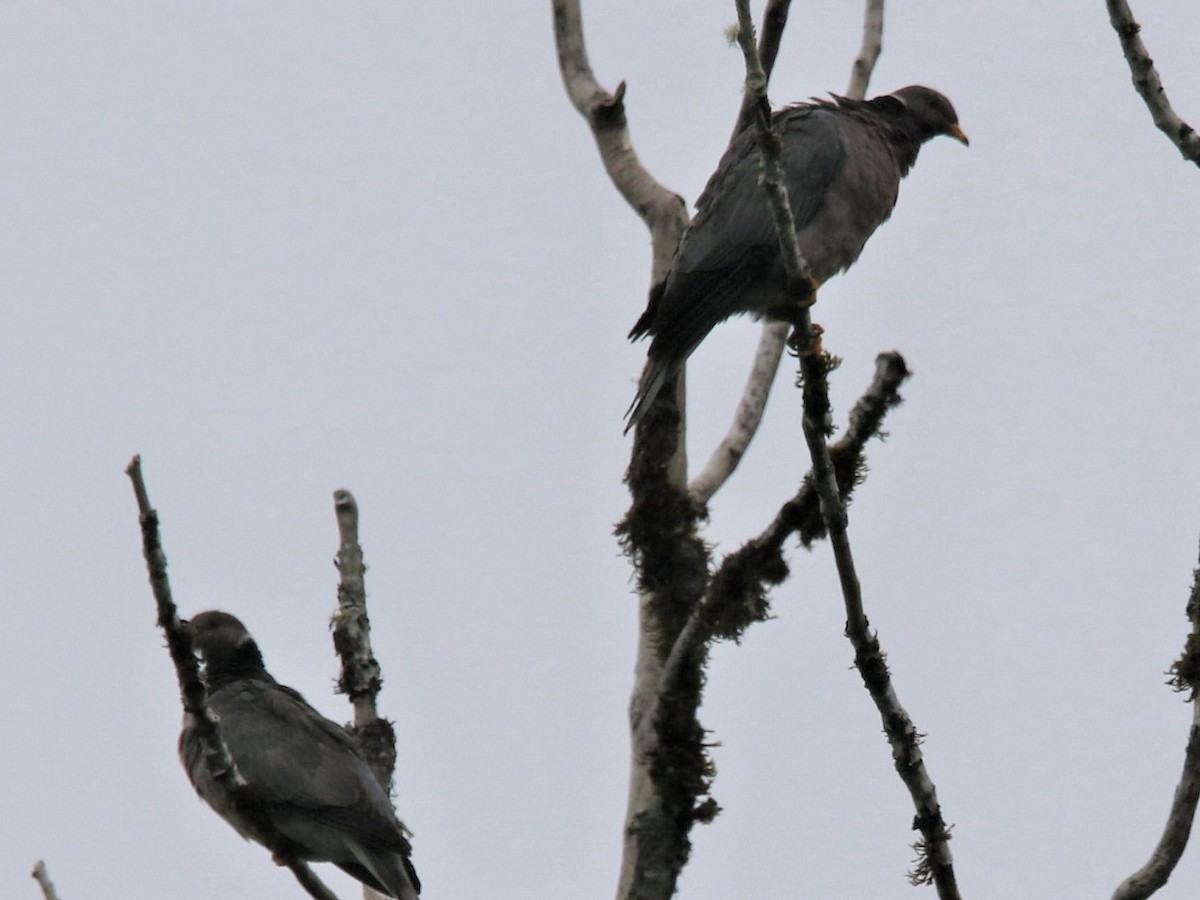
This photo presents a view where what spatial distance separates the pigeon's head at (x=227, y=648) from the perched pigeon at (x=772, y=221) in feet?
8.81

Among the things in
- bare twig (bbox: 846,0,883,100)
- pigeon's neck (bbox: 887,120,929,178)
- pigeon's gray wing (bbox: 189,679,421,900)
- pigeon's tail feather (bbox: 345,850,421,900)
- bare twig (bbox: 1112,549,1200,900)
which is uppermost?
bare twig (bbox: 846,0,883,100)

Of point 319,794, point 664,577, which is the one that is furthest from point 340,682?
point 664,577

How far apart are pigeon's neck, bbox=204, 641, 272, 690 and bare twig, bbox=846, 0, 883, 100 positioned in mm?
4306

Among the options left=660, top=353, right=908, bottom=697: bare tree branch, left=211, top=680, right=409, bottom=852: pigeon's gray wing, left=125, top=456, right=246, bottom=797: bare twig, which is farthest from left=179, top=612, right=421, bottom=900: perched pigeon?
left=660, top=353, right=908, bottom=697: bare tree branch

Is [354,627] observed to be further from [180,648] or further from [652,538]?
[180,648]

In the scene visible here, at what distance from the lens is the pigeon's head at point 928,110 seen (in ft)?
26.6

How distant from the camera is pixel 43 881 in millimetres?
Result: 3994

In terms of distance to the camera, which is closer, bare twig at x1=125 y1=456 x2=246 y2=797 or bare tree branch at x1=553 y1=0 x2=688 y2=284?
bare twig at x1=125 y1=456 x2=246 y2=797

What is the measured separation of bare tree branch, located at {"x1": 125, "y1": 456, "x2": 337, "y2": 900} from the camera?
3.88 metres

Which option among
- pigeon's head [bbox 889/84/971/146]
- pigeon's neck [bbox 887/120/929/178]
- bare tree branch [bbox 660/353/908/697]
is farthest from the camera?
pigeon's head [bbox 889/84/971/146]

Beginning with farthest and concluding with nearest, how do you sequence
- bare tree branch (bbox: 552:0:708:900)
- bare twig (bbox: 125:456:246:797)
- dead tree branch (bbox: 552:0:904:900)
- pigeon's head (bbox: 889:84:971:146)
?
pigeon's head (bbox: 889:84:971:146) → bare tree branch (bbox: 552:0:708:900) → dead tree branch (bbox: 552:0:904:900) → bare twig (bbox: 125:456:246:797)

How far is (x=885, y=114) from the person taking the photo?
786 centimetres

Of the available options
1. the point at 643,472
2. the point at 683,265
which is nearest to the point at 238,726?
the point at 643,472

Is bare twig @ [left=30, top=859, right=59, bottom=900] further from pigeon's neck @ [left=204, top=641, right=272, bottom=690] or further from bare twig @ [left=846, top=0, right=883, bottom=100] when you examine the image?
bare twig @ [left=846, top=0, right=883, bottom=100]
